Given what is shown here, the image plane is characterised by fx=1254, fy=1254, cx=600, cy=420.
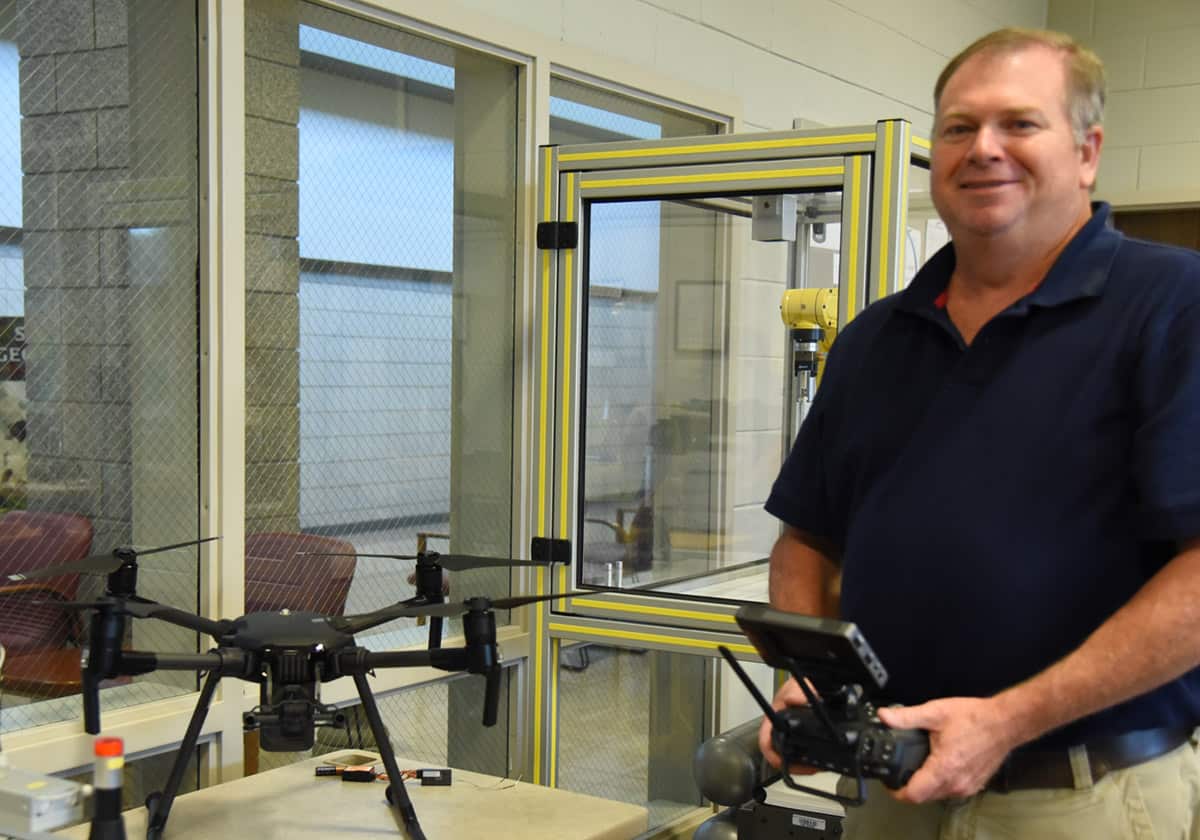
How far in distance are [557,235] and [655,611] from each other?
0.83m

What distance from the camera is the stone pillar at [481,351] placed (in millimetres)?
2748

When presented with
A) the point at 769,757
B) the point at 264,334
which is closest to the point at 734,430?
the point at 264,334

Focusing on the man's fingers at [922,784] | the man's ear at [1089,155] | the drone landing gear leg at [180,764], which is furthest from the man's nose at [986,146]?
the drone landing gear leg at [180,764]

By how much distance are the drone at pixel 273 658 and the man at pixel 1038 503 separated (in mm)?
635

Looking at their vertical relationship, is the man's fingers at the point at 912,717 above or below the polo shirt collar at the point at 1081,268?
below

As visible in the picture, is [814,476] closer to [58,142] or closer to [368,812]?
[368,812]

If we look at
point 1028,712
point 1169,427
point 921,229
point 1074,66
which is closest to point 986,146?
point 1074,66

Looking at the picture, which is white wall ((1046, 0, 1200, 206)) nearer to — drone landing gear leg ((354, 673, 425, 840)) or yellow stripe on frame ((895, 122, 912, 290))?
yellow stripe on frame ((895, 122, 912, 290))

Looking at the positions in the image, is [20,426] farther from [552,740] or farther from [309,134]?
[552,740]

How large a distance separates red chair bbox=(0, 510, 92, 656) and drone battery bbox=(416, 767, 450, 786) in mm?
633

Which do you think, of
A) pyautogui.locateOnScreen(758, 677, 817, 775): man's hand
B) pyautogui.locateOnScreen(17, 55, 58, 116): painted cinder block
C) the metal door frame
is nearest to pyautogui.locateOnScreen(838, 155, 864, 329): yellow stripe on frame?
the metal door frame

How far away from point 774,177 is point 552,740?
1.31m

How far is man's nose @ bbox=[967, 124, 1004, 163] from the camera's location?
1.32 meters

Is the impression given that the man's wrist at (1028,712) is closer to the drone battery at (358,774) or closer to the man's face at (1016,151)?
the man's face at (1016,151)
